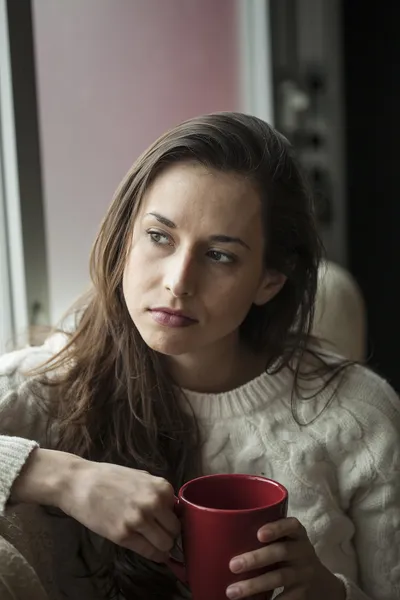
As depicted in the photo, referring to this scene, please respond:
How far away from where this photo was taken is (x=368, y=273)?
2.72 m

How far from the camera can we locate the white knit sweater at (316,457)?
3.22ft

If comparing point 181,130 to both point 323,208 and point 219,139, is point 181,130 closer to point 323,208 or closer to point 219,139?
point 219,139

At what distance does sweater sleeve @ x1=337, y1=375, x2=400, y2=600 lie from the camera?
996 millimetres

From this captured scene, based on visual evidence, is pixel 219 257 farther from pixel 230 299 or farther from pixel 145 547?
pixel 145 547

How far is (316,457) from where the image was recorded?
1.02 m

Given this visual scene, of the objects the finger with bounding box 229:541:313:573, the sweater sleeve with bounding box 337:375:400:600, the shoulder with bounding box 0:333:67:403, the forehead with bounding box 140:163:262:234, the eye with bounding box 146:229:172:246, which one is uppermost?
the forehead with bounding box 140:163:262:234

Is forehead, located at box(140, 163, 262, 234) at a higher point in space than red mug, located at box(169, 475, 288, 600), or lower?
higher

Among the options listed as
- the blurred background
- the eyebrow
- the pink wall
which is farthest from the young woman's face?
the pink wall

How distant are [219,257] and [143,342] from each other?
17 centimetres

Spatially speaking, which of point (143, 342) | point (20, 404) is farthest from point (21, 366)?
point (143, 342)

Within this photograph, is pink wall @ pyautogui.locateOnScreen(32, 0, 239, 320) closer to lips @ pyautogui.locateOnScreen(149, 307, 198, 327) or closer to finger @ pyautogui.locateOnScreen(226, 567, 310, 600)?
lips @ pyautogui.locateOnScreen(149, 307, 198, 327)

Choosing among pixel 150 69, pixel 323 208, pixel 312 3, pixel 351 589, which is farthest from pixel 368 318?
pixel 351 589

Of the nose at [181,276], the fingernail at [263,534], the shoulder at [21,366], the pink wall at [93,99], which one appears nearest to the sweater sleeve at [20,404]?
the shoulder at [21,366]

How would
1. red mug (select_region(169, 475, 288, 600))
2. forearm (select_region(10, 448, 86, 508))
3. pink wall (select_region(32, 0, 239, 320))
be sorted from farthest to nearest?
1. pink wall (select_region(32, 0, 239, 320))
2. forearm (select_region(10, 448, 86, 508))
3. red mug (select_region(169, 475, 288, 600))
